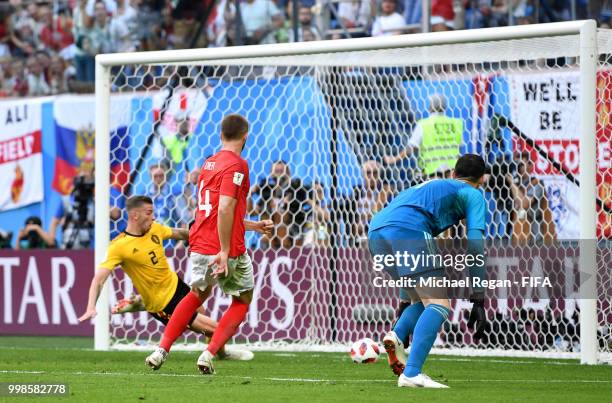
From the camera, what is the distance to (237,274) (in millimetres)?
9547

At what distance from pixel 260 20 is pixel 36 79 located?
4.14m

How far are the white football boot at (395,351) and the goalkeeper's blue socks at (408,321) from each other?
102 mm

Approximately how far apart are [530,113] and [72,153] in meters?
7.34

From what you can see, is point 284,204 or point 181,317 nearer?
point 181,317

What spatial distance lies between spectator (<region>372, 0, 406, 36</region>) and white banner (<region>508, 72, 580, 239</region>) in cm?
393

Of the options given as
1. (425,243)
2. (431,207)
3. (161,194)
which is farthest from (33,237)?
(425,243)

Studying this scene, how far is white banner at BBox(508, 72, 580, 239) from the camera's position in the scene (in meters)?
12.9

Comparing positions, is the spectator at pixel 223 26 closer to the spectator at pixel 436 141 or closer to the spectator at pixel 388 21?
the spectator at pixel 388 21

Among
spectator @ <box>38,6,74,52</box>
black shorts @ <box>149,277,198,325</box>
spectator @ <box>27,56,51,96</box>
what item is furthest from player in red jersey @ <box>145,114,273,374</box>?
spectator @ <box>38,6,74,52</box>

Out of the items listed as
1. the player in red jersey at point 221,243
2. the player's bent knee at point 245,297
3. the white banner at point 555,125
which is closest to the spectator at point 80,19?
the white banner at point 555,125

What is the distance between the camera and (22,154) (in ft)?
60.3

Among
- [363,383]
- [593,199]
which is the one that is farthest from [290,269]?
[363,383]

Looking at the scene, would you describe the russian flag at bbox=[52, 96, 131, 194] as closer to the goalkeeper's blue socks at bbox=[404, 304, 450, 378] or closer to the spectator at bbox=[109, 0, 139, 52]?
the spectator at bbox=[109, 0, 139, 52]

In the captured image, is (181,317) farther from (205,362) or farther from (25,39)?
(25,39)
